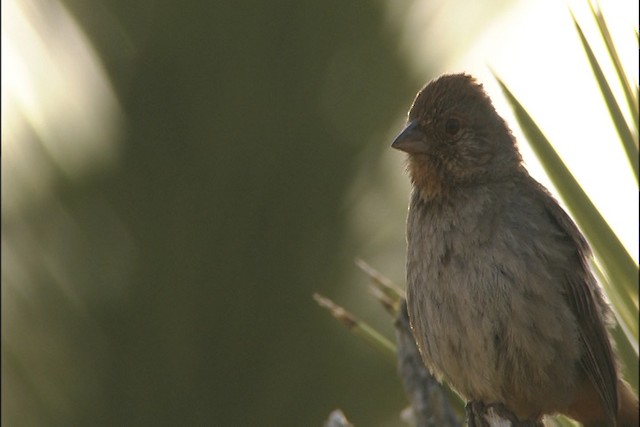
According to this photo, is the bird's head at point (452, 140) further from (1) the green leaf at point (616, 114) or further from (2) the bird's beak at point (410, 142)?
(1) the green leaf at point (616, 114)

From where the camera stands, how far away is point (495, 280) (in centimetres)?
667

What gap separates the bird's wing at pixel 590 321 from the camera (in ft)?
22.2

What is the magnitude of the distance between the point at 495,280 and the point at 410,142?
2.38ft

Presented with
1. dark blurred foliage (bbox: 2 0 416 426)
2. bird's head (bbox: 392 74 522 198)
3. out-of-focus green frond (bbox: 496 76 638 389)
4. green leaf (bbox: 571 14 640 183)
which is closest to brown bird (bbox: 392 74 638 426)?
bird's head (bbox: 392 74 522 198)

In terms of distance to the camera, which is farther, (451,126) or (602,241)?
(451,126)

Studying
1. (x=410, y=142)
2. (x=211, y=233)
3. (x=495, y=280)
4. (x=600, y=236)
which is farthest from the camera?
(x=211, y=233)

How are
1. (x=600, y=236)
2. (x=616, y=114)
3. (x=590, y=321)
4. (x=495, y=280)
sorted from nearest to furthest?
(x=600, y=236) → (x=616, y=114) → (x=495, y=280) → (x=590, y=321)

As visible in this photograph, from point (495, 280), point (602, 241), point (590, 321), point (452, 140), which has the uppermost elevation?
point (452, 140)

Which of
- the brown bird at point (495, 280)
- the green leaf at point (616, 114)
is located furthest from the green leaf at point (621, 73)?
the brown bird at point (495, 280)

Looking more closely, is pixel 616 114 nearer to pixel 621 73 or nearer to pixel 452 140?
pixel 621 73

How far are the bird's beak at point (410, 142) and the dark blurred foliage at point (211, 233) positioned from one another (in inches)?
47.0

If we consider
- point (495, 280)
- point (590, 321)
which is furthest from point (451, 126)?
point (590, 321)

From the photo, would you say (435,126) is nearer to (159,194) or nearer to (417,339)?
(417,339)

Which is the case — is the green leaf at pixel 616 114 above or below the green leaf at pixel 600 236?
above
